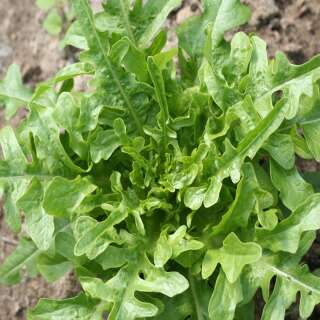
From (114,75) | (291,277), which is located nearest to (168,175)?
(114,75)

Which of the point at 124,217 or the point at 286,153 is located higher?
the point at 286,153

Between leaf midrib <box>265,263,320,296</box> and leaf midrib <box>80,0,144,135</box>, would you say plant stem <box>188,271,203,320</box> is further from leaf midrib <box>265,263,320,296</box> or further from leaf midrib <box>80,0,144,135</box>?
leaf midrib <box>80,0,144,135</box>

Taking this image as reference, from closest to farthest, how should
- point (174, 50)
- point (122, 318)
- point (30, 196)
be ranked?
point (122, 318) → point (30, 196) → point (174, 50)

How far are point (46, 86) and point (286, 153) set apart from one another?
0.73 meters

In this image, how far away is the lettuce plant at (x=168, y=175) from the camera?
1688 millimetres

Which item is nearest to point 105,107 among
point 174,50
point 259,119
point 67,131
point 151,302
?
point 67,131

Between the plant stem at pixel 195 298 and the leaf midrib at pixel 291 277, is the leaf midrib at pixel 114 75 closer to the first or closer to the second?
the plant stem at pixel 195 298

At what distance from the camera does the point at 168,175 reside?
6.05 ft

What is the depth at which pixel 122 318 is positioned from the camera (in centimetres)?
167

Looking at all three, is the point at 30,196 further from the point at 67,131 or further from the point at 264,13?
the point at 264,13

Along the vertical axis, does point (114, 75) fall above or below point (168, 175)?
above

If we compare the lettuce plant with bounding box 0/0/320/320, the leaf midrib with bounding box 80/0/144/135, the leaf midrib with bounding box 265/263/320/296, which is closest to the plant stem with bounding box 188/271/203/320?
the lettuce plant with bounding box 0/0/320/320

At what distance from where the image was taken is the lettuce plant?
5.54 ft

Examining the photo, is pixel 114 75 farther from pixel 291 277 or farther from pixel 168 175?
pixel 291 277
